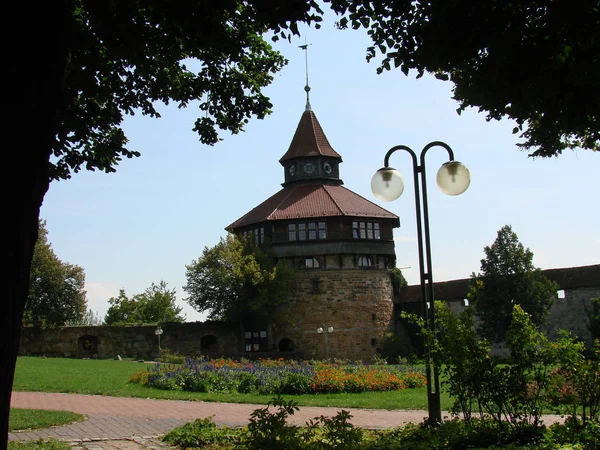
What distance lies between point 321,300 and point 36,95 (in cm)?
3894

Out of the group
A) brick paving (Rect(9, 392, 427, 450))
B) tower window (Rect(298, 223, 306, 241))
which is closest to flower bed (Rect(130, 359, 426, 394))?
brick paving (Rect(9, 392, 427, 450))

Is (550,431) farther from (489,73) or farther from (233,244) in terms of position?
(233,244)

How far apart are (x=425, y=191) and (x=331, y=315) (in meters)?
33.9

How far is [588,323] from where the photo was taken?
39.3 meters

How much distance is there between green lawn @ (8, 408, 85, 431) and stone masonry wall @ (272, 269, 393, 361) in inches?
1248

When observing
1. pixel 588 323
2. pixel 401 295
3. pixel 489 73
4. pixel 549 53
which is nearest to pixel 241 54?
pixel 489 73

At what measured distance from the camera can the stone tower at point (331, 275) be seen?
1705 inches

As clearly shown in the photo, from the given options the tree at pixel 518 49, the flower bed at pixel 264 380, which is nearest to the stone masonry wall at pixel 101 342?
the flower bed at pixel 264 380

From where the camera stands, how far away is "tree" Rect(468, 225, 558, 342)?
40.8 meters

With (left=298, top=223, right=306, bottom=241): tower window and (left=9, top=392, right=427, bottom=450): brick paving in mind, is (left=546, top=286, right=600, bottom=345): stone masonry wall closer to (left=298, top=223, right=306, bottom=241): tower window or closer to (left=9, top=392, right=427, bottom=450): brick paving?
(left=298, top=223, right=306, bottom=241): tower window

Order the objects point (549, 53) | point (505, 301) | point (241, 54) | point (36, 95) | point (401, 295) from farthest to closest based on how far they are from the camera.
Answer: point (401, 295), point (505, 301), point (241, 54), point (549, 53), point (36, 95)

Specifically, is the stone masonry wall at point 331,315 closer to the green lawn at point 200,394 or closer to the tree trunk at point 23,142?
the green lawn at point 200,394

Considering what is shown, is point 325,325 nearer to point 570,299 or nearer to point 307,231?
point 307,231

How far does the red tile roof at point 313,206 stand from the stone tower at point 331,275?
0.07 m
